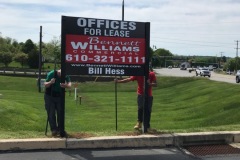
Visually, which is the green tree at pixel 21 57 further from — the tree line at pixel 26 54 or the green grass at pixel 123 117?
the green grass at pixel 123 117

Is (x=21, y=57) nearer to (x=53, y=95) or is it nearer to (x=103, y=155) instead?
(x=53, y=95)

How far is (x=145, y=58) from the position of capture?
8.85 metres

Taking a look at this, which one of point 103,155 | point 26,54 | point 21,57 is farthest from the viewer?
point 26,54

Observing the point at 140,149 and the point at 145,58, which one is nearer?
the point at 140,149

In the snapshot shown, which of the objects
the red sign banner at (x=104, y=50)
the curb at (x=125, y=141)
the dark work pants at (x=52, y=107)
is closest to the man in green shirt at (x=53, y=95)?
the dark work pants at (x=52, y=107)

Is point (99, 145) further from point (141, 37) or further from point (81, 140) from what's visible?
point (141, 37)

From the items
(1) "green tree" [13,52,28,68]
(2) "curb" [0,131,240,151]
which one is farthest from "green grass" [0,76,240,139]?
(1) "green tree" [13,52,28,68]

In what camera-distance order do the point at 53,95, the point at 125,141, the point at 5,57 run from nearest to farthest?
the point at 125,141 < the point at 53,95 < the point at 5,57

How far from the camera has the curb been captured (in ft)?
23.6

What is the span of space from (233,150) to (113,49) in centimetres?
319

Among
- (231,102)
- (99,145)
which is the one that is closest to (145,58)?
(99,145)

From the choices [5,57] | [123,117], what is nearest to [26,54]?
[5,57]

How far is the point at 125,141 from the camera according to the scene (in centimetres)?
Result: 767

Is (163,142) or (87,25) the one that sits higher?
(87,25)
